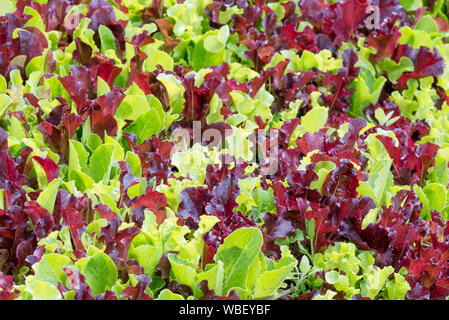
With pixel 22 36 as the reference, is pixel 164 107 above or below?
below

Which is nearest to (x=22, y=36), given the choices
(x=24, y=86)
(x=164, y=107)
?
(x=24, y=86)

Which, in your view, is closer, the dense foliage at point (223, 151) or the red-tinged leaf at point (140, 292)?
the red-tinged leaf at point (140, 292)

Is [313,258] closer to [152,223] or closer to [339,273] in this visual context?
[339,273]

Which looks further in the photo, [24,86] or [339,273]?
[24,86]

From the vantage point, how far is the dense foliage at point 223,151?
2.20 m

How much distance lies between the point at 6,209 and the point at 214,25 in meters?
1.88

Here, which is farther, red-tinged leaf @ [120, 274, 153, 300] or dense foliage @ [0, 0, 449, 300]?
dense foliage @ [0, 0, 449, 300]

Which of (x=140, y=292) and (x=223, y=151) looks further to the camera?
(x=223, y=151)

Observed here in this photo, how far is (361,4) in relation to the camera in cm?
390

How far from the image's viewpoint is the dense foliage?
220 centimetres

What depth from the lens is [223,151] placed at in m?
2.86

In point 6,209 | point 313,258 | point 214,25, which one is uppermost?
point 214,25

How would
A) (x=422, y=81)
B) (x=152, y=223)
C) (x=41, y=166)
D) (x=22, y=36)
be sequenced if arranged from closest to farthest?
1. (x=152, y=223)
2. (x=41, y=166)
3. (x=22, y=36)
4. (x=422, y=81)
